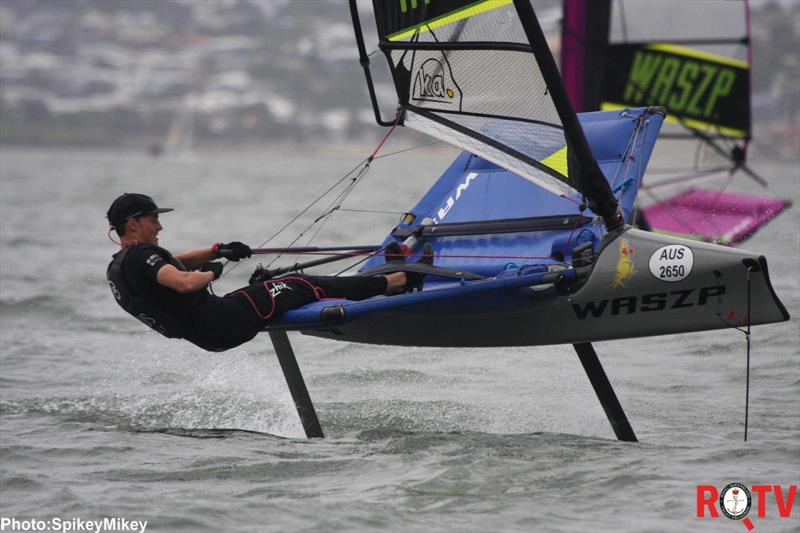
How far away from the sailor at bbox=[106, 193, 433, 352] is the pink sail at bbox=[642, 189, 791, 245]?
5.84 meters

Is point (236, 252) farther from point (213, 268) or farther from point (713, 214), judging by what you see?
point (713, 214)

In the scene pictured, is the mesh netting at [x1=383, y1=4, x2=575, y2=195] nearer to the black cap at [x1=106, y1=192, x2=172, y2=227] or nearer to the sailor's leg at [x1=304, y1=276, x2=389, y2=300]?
the sailor's leg at [x1=304, y1=276, x2=389, y2=300]

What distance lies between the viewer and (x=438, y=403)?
5.31m

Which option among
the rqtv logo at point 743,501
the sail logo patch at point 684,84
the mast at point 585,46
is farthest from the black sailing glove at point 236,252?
the sail logo patch at point 684,84

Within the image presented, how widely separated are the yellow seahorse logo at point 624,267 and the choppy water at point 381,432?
23.8 inches

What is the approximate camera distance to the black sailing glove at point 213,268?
182 inches

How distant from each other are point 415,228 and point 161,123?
2958 inches

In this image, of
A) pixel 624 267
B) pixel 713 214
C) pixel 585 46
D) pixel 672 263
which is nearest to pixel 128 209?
pixel 624 267

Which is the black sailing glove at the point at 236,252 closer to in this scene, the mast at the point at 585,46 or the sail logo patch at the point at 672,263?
the sail logo patch at the point at 672,263

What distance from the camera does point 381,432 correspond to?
4812 millimetres

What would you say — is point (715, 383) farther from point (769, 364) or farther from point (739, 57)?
point (739, 57)

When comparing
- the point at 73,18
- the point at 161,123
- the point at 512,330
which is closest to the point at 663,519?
the point at 512,330

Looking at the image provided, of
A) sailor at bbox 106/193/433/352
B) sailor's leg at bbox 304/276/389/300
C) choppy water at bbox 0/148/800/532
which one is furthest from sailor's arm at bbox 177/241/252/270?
choppy water at bbox 0/148/800/532

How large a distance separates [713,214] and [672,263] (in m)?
6.66
